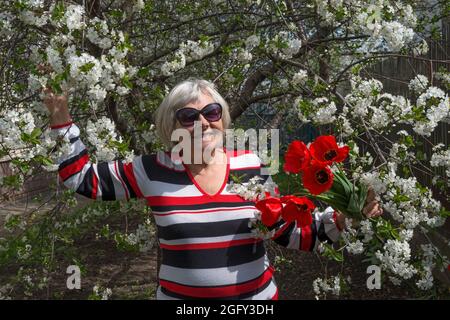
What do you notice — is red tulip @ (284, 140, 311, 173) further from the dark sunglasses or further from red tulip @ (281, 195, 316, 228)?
the dark sunglasses

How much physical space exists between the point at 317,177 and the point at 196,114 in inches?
22.4

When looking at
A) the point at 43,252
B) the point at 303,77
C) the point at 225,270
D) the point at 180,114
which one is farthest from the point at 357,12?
the point at 43,252

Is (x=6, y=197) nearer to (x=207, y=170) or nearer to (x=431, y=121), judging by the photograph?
(x=207, y=170)

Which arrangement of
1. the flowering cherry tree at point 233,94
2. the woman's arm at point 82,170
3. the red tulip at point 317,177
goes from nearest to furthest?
the red tulip at point 317,177 < the woman's arm at point 82,170 < the flowering cherry tree at point 233,94

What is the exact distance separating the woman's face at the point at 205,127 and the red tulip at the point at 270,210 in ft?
1.22

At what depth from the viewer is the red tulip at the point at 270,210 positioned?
173cm

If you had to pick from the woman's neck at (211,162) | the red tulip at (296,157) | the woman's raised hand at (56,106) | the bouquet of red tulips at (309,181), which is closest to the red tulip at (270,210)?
the bouquet of red tulips at (309,181)

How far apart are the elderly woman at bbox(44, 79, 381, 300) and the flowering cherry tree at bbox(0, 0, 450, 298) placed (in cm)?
10

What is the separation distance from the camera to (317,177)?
65.9 inches

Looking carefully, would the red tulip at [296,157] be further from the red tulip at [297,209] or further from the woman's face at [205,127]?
the woman's face at [205,127]

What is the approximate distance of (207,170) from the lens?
202 centimetres

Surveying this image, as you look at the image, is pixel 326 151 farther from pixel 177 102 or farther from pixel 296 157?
pixel 177 102

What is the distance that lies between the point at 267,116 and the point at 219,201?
2.58 meters

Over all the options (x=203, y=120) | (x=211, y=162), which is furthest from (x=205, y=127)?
(x=211, y=162)
